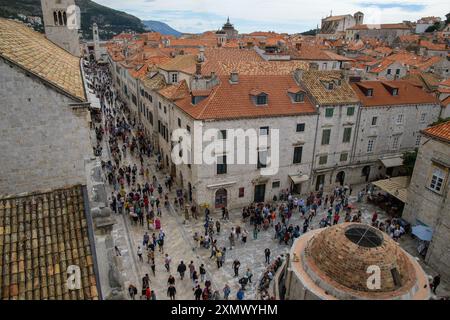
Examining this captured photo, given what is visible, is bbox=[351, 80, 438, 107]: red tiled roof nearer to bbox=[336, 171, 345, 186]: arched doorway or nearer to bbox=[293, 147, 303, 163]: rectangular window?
bbox=[336, 171, 345, 186]: arched doorway

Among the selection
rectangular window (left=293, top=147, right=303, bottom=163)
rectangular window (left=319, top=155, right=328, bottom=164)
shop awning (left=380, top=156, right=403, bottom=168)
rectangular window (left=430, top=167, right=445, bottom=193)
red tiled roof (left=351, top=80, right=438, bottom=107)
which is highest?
red tiled roof (left=351, top=80, right=438, bottom=107)

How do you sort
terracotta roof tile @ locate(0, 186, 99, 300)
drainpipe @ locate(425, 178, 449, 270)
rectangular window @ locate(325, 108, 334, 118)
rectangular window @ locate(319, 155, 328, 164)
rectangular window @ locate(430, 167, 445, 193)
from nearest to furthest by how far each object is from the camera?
1. terracotta roof tile @ locate(0, 186, 99, 300)
2. drainpipe @ locate(425, 178, 449, 270)
3. rectangular window @ locate(430, 167, 445, 193)
4. rectangular window @ locate(325, 108, 334, 118)
5. rectangular window @ locate(319, 155, 328, 164)

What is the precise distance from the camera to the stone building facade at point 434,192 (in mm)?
22062

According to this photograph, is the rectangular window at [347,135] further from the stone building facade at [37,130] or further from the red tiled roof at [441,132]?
the stone building facade at [37,130]

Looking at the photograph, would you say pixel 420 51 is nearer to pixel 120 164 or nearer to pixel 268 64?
pixel 268 64

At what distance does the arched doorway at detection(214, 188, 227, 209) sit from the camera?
29109 millimetres

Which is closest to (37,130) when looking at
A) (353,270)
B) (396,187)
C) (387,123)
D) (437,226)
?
(353,270)

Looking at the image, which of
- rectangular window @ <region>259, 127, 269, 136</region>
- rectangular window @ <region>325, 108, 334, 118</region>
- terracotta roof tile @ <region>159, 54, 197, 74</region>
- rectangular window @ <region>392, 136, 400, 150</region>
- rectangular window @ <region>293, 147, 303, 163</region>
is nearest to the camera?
rectangular window @ <region>259, 127, 269, 136</region>

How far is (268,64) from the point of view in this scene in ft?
129

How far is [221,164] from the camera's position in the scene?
91.8ft

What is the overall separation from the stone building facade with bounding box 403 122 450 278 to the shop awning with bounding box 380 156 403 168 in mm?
9130

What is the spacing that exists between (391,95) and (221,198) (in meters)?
21.4

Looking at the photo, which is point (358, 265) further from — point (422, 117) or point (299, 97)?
point (422, 117)

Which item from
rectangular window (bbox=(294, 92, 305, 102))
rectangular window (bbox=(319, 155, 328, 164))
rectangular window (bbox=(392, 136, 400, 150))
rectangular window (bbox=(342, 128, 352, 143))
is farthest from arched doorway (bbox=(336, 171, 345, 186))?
rectangular window (bbox=(294, 92, 305, 102))
